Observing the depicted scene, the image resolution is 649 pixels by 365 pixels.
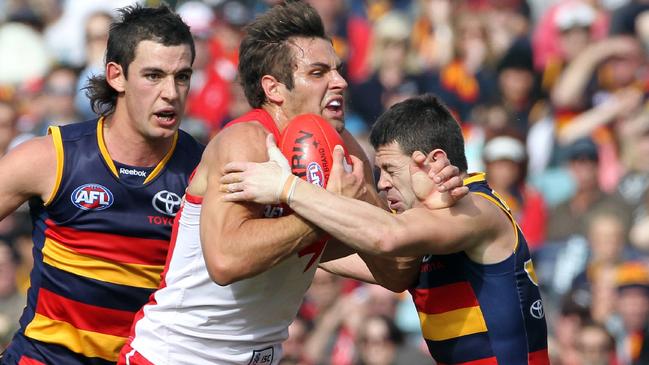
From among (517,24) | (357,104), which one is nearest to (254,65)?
(357,104)

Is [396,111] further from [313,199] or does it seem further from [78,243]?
[78,243]

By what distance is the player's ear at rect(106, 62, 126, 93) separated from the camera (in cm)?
667

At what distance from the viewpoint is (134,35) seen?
663cm

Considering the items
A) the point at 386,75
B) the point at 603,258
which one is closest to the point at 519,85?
the point at 386,75

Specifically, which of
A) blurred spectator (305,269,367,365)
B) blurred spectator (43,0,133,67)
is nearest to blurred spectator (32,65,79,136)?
blurred spectator (43,0,133,67)

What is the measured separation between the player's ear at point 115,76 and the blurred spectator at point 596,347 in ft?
14.3

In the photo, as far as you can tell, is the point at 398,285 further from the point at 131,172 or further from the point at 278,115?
the point at 131,172

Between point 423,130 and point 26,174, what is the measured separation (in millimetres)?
2003

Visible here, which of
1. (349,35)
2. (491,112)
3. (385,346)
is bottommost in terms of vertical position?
(385,346)

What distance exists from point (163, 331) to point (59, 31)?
30.1 ft

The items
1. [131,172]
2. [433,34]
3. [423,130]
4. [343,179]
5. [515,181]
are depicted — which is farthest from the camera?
[433,34]

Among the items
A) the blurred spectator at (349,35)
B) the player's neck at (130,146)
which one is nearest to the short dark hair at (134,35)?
the player's neck at (130,146)

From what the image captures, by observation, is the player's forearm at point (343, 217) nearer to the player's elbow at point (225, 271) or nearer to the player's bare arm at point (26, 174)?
the player's elbow at point (225, 271)

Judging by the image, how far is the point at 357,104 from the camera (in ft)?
41.4
